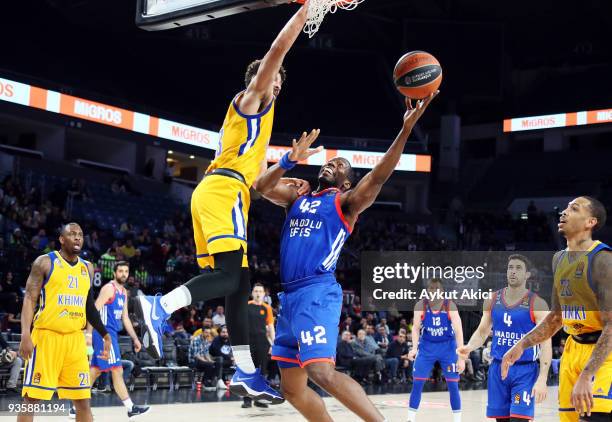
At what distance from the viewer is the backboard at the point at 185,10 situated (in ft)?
19.2

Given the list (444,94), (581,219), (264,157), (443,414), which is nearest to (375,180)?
(264,157)

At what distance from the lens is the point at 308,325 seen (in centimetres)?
495

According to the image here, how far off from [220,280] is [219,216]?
395 millimetres

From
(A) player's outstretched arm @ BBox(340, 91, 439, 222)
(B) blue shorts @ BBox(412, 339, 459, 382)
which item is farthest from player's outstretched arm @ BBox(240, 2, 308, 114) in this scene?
(B) blue shorts @ BBox(412, 339, 459, 382)

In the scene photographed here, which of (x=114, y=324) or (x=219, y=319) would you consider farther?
(x=219, y=319)

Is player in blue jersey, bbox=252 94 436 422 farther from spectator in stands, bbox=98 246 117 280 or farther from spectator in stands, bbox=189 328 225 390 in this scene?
spectator in stands, bbox=98 246 117 280

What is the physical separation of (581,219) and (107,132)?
19894mm

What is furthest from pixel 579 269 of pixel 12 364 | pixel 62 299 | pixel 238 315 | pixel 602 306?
pixel 12 364

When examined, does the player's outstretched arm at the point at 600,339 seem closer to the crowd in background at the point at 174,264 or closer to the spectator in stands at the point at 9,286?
the crowd in background at the point at 174,264

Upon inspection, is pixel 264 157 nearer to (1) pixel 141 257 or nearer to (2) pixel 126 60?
(1) pixel 141 257

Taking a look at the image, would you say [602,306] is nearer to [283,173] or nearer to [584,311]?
[584,311]

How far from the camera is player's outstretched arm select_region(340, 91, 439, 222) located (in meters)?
4.96

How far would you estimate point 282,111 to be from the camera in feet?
99.7

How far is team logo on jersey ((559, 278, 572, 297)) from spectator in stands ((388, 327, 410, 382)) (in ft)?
37.9
